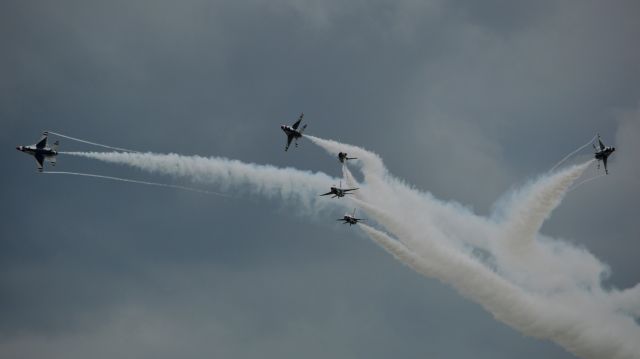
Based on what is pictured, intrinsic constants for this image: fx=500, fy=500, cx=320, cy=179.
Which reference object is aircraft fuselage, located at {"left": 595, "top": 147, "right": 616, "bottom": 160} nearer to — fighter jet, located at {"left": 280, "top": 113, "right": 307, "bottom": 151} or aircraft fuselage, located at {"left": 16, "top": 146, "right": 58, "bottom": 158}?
fighter jet, located at {"left": 280, "top": 113, "right": 307, "bottom": 151}

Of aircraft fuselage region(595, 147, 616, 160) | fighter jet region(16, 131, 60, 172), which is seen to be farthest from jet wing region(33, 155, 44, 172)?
aircraft fuselage region(595, 147, 616, 160)

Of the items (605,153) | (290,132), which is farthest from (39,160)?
(605,153)

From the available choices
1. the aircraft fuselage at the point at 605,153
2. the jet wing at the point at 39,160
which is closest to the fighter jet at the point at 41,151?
the jet wing at the point at 39,160

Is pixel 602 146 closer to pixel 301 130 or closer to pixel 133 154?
pixel 301 130

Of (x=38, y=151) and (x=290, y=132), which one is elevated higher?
(x=290, y=132)

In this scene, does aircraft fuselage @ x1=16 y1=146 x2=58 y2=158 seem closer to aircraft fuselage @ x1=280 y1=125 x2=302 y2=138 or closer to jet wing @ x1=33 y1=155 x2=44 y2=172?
jet wing @ x1=33 y1=155 x2=44 y2=172

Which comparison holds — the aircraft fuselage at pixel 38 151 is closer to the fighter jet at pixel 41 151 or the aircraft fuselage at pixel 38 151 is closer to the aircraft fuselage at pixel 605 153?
the fighter jet at pixel 41 151

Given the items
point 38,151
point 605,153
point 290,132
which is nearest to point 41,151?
point 38,151

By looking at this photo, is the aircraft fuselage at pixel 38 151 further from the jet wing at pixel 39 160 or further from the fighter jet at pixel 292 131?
the fighter jet at pixel 292 131

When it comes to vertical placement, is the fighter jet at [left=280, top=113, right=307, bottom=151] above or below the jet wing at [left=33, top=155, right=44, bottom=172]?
above

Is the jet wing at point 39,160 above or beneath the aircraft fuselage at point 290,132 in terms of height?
beneath

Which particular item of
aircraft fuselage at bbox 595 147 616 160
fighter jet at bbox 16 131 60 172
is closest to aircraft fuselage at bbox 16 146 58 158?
fighter jet at bbox 16 131 60 172

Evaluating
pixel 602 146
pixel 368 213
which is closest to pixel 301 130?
pixel 368 213

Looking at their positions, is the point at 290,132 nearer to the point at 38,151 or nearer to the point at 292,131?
the point at 292,131
